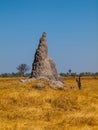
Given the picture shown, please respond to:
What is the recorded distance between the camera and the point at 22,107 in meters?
22.7

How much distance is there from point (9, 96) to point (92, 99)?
→ 5.82m

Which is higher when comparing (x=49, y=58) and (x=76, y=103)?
(x=49, y=58)

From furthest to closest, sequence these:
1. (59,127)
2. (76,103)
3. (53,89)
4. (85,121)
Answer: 1. (53,89)
2. (76,103)
3. (85,121)
4. (59,127)

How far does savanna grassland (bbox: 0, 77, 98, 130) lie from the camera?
16.9 m

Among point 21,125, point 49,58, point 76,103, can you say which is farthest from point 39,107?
point 49,58

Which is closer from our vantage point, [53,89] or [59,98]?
[59,98]

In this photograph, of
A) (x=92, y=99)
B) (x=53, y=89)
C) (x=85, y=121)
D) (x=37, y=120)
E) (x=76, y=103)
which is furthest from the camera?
(x=53, y=89)

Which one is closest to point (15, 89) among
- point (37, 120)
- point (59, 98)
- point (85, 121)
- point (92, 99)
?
point (59, 98)

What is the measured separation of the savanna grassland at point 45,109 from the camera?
1688cm

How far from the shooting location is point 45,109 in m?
22.1

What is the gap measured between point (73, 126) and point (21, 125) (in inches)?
93.0

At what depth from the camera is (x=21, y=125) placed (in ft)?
54.0

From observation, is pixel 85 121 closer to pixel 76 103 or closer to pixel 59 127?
pixel 59 127

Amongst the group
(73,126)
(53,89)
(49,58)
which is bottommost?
(73,126)
